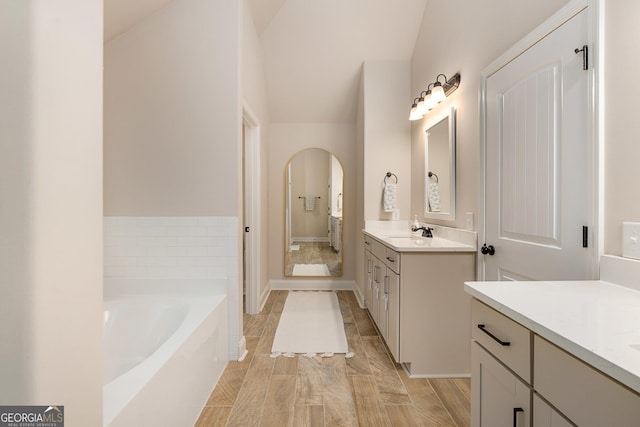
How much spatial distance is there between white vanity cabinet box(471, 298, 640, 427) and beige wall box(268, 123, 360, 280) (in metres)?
3.19

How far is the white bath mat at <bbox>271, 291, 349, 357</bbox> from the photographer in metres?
2.50

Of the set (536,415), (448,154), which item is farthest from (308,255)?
(536,415)

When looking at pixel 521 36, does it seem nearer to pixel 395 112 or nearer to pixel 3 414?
pixel 395 112

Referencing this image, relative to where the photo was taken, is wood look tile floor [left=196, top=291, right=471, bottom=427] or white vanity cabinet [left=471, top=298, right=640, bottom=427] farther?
wood look tile floor [left=196, top=291, right=471, bottom=427]

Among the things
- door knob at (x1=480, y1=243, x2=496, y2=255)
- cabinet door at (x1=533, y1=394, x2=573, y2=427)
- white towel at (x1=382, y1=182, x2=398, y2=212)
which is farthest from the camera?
white towel at (x1=382, y1=182, x2=398, y2=212)

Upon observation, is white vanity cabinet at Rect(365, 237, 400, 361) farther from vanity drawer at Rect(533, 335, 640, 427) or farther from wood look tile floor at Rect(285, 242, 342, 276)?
vanity drawer at Rect(533, 335, 640, 427)

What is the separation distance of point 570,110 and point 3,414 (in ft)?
6.65

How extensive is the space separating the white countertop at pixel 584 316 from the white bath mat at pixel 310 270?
129 inches

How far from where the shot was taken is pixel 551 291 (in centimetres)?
106

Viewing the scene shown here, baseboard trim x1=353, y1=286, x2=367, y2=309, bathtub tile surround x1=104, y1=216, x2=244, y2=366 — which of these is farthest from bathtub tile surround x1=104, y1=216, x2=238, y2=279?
baseboard trim x1=353, y1=286, x2=367, y2=309

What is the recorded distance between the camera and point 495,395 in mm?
994

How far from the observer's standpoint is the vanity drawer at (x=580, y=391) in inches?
23.0

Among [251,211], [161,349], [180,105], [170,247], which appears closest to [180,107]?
[180,105]

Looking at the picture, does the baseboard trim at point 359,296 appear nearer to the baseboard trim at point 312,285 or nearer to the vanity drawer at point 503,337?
the baseboard trim at point 312,285
